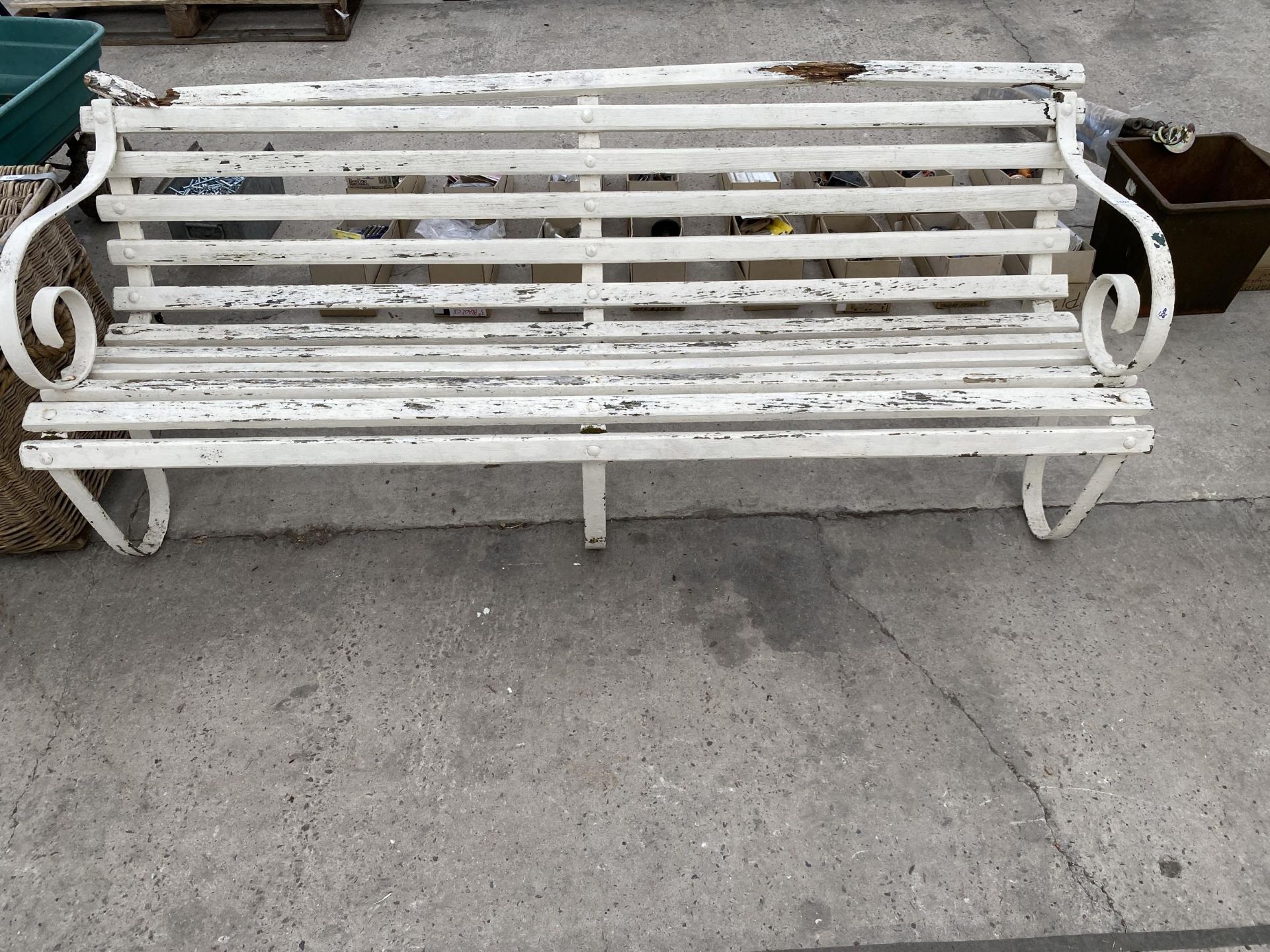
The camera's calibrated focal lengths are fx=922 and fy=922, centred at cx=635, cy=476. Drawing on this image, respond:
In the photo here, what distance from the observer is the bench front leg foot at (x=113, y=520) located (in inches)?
91.3

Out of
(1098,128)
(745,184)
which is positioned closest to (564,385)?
(745,184)

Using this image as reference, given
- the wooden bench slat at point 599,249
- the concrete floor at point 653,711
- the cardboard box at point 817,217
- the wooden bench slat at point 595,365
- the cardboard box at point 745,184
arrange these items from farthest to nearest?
the cardboard box at point 745,184
the cardboard box at point 817,217
the wooden bench slat at point 599,249
the wooden bench slat at point 595,365
the concrete floor at point 653,711

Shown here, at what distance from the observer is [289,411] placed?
7.29ft

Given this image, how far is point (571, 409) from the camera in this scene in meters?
2.26

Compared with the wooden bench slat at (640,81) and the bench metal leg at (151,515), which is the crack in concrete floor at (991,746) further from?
the bench metal leg at (151,515)

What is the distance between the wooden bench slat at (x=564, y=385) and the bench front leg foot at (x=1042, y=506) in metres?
0.34

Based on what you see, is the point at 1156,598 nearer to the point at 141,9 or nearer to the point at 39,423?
the point at 39,423

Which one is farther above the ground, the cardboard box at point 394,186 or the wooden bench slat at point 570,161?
the wooden bench slat at point 570,161

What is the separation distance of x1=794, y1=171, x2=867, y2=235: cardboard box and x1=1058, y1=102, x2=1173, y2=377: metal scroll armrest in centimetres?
88

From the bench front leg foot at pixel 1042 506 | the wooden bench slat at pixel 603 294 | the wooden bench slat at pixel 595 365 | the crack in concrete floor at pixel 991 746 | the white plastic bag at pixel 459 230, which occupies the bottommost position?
the crack in concrete floor at pixel 991 746

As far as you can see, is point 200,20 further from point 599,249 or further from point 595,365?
point 595,365

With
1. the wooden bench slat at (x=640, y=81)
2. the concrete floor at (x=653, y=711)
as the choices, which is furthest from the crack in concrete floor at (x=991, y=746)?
the wooden bench slat at (x=640, y=81)

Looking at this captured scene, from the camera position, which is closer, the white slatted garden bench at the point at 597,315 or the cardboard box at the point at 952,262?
the white slatted garden bench at the point at 597,315

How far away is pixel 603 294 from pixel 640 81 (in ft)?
1.90
